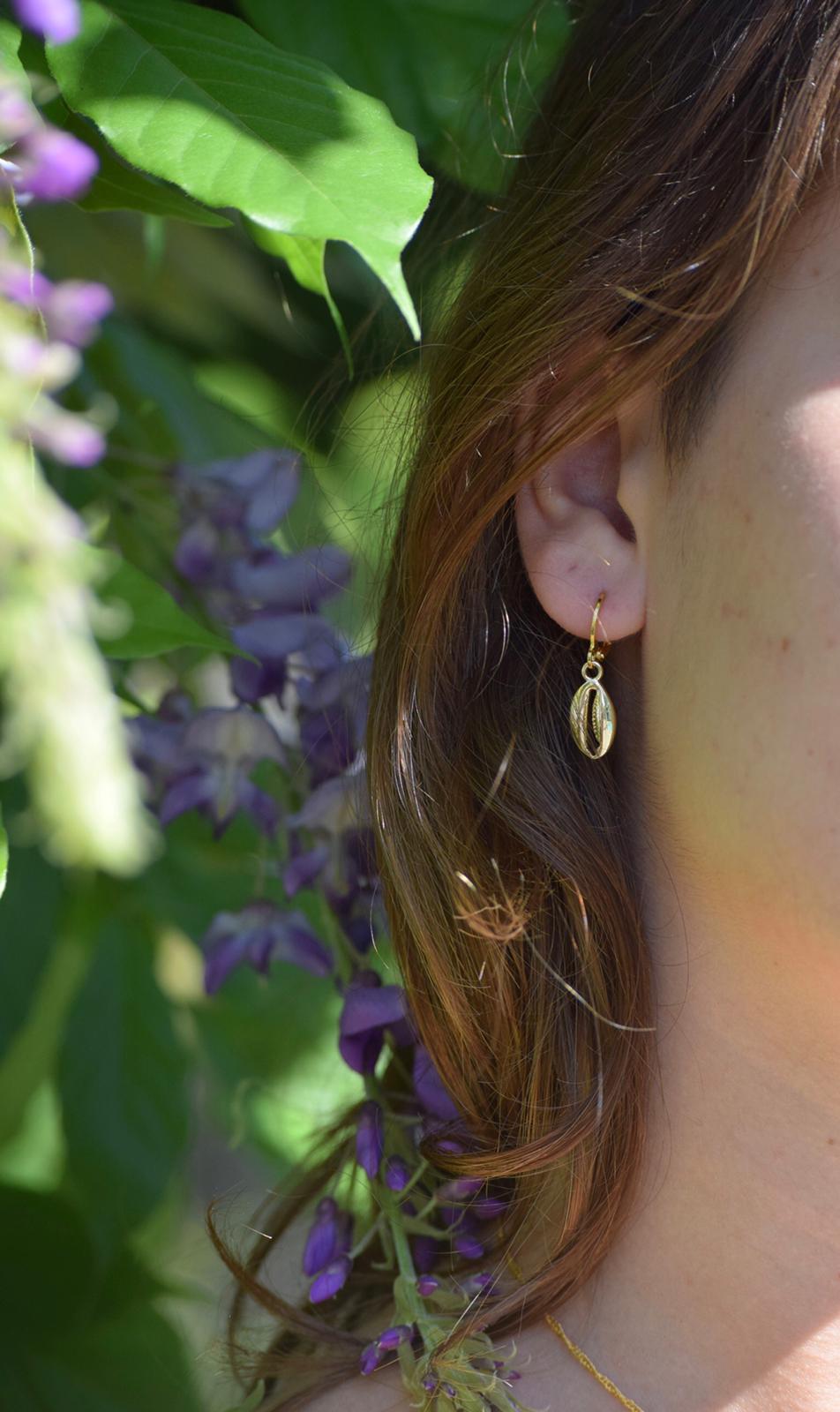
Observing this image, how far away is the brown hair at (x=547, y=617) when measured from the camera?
37.7 inches

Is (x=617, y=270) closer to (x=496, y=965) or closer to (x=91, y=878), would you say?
(x=496, y=965)

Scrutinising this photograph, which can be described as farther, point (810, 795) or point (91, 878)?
point (91, 878)

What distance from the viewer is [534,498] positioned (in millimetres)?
1063

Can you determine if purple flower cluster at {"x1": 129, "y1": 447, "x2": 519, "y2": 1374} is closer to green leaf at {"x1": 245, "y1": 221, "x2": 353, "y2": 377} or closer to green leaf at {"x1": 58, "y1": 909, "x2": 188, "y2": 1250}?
green leaf at {"x1": 58, "y1": 909, "x2": 188, "y2": 1250}

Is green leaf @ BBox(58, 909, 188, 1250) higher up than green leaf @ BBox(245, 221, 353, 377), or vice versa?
green leaf @ BBox(245, 221, 353, 377)

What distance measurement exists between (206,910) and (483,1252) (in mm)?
464

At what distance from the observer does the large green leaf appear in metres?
1.10

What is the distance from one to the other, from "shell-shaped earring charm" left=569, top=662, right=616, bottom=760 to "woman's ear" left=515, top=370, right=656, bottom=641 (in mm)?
36

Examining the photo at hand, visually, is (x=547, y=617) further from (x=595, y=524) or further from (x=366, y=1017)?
(x=366, y=1017)

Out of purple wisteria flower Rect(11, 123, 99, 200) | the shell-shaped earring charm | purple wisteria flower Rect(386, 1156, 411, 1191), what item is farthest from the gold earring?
purple wisteria flower Rect(11, 123, 99, 200)

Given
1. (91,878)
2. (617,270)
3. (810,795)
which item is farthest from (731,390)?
(91,878)

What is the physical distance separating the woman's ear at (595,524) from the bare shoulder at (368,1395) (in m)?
0.56

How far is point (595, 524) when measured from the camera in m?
1.04

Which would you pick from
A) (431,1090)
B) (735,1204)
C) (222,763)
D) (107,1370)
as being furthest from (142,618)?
(107,1370)
